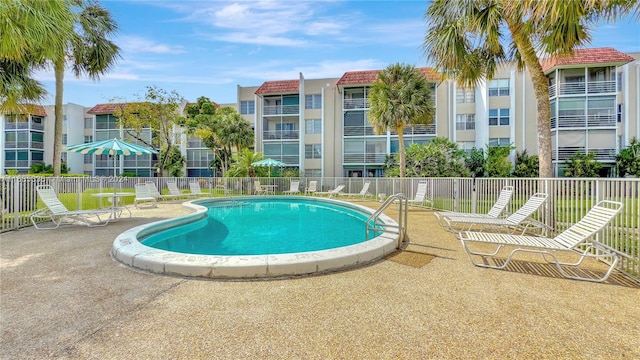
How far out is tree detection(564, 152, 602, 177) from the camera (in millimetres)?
20359

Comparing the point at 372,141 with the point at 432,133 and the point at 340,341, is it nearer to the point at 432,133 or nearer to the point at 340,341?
the point at 432,133

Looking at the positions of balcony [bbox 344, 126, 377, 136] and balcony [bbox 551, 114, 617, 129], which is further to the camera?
balcony [bbox 344, 126, 377, 136]

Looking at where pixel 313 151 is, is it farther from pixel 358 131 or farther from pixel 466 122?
pixel 466 122

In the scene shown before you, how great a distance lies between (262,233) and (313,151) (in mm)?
20090

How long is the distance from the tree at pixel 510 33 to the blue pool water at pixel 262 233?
571cm

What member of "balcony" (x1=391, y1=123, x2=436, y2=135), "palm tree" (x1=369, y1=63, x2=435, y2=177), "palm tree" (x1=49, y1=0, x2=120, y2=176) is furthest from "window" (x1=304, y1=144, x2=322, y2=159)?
"palm tree" (x1=49, y1=0, x2=120, y2=176)

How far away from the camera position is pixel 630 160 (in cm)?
2023

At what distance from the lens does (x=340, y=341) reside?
7.95ft

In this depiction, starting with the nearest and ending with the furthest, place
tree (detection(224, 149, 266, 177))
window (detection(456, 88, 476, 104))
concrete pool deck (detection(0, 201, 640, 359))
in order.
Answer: concrete pool deck (detection(0, 201, 640, 359))
tree (detection(224, 149, 266, 177))
window (detection(456, 88, 476, 104))

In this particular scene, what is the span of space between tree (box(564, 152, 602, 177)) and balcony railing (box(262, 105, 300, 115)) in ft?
74.9

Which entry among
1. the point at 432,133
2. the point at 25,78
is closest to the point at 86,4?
the point at 25,78

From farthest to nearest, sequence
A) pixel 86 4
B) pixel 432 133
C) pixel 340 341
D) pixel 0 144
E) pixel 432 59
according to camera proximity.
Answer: pixel 0 144 < pixel 432 133 < pixel 86 4 < pixel 432 59 < pixel 340 341

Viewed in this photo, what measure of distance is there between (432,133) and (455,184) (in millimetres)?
16674

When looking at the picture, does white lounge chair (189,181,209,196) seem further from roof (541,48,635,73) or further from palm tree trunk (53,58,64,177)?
roof (541,48,635,73)
